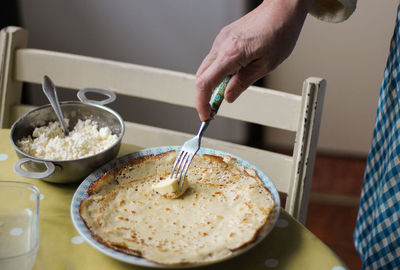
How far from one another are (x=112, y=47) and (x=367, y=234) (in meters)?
1.53

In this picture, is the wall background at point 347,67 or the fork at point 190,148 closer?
the fork at point 190,148

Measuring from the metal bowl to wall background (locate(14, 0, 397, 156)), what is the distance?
1.23 m

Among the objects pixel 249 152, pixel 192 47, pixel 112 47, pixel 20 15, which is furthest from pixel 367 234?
pixel 20 15

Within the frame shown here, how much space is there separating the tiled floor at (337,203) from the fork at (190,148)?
4.31 feet

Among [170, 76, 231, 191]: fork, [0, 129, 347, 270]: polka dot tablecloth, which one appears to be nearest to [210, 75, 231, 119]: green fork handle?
[170, 76, 231, 191]: fork

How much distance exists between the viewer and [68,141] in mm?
980

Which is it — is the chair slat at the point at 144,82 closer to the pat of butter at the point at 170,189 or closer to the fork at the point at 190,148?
the fork at the point at 190,148

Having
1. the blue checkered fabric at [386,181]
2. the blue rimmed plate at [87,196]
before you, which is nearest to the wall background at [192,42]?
the blue checkered fabric at [386,181]

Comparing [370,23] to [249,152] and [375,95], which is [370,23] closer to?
[375,95]

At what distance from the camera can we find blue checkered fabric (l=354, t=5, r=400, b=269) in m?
1.01

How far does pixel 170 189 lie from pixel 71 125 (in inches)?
12.6

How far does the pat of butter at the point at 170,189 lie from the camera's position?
0.88 m

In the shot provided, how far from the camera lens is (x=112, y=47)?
2.29 metres

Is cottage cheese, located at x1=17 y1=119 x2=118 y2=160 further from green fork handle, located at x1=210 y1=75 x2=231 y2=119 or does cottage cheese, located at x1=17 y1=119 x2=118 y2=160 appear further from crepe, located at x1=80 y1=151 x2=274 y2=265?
green fork handle, located at x1=210 y1=75 x2=231 y2=119
